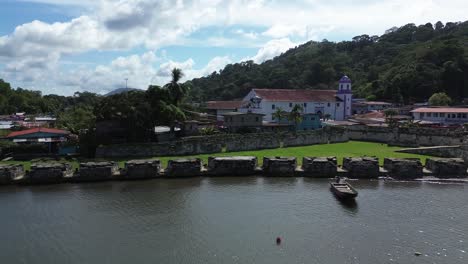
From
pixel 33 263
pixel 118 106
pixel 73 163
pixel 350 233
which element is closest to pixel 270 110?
pixel 118 106

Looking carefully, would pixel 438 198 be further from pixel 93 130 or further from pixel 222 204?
pixel 93 130

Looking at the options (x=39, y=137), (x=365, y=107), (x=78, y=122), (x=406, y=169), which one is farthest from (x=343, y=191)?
(x=365, y=107)

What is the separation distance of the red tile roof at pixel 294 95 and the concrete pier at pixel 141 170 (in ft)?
136

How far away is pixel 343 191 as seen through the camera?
29641 mm

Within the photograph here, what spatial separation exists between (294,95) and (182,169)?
4806 cm

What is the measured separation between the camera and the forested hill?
105312mm

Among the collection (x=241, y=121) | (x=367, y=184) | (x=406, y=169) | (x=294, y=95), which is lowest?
(x=367, y=184)

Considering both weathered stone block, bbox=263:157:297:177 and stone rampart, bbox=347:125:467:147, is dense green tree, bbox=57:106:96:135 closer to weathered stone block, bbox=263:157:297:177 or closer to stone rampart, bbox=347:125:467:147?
weathered stone block, bbox=263:157:297:177

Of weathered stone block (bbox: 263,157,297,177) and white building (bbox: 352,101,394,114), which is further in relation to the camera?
white building (bbox: 352,101,394,114)

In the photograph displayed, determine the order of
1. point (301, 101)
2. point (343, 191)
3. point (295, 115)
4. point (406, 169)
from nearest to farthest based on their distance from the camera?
point (343, 191) → point (406, 169) → point (295, 115) → point (301, 101)

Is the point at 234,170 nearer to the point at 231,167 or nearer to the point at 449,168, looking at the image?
the point at 231,167

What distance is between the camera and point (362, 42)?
627 feet

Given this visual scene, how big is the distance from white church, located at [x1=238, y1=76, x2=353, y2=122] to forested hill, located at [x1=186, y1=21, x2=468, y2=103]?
2610 centimetres

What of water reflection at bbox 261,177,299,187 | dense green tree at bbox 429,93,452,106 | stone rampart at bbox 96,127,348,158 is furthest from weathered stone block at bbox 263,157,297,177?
dense green tree at bbox 429,93,452,106
